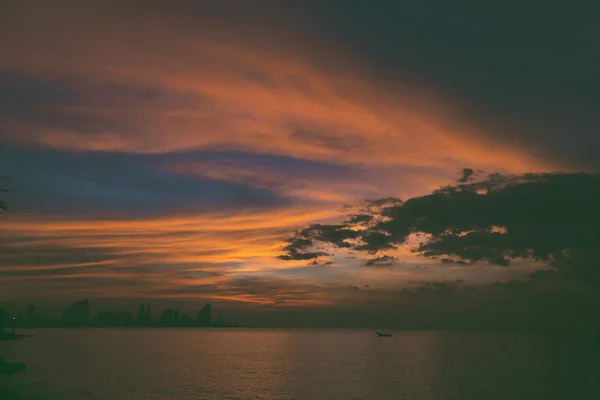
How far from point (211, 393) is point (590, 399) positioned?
2608 inches

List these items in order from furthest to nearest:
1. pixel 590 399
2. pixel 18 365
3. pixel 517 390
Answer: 1. pixel 18 365
2. pixel 517 390
3. pixel 590 399

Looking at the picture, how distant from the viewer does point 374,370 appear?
14162cm

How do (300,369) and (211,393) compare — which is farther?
(300,369)

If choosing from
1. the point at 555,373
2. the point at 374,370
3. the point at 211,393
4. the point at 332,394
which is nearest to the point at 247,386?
the point at 211,393

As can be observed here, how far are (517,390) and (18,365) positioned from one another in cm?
10762

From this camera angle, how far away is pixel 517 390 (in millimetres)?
105312

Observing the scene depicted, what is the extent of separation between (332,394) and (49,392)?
155 ft

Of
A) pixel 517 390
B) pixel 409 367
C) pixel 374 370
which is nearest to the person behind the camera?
pixel 517 390

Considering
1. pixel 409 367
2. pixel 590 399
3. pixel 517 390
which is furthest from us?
pixel 409 367

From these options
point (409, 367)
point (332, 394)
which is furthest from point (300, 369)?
point (332, 394)

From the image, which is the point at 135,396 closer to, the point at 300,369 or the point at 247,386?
the point at 247,386

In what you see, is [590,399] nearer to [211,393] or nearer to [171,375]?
[211,393]

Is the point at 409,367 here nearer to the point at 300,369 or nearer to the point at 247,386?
the point at 300,369

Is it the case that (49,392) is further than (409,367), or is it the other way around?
(409,367)
